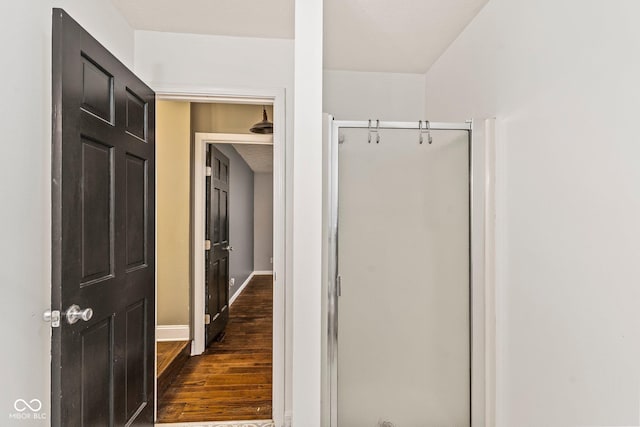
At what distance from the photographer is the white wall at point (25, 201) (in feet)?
3.87

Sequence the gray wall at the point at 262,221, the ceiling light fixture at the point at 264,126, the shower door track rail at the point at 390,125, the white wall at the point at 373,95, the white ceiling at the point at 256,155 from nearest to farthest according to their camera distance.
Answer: the shower door track rail at the point at 390,125
the white wall at the point at 373,95
the ceiling light fixture at the point at 264,126
the white ceiling at the point at 256,155
the gray wall at the point at 262,221

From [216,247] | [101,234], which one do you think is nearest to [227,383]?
[216,247]

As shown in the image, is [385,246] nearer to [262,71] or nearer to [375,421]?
[375,421]

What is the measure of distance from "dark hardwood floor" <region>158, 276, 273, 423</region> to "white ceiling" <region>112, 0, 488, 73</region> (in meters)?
2.51

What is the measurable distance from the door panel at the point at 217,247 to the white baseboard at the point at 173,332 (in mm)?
208

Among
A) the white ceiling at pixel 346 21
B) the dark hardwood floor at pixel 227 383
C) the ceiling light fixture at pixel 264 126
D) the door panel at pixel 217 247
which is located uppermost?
the white ceiling at pixel 346 21

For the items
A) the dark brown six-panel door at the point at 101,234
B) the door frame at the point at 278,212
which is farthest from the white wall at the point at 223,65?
the dark brown six-panel door at the point at 101,234

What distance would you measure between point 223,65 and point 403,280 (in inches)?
69.4

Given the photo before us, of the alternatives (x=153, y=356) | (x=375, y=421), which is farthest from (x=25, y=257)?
(x=375, y=421)

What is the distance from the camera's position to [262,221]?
8.22 metres

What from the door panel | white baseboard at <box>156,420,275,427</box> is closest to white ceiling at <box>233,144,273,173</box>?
the door panel

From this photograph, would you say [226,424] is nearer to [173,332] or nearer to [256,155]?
[173,332]

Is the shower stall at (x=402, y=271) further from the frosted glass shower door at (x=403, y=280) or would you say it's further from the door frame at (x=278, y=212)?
the door frame at (x=278, y=212)

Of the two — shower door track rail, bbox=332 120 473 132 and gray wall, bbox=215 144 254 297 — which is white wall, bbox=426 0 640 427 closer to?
shower door track rail, bbox=332 120 473 132
